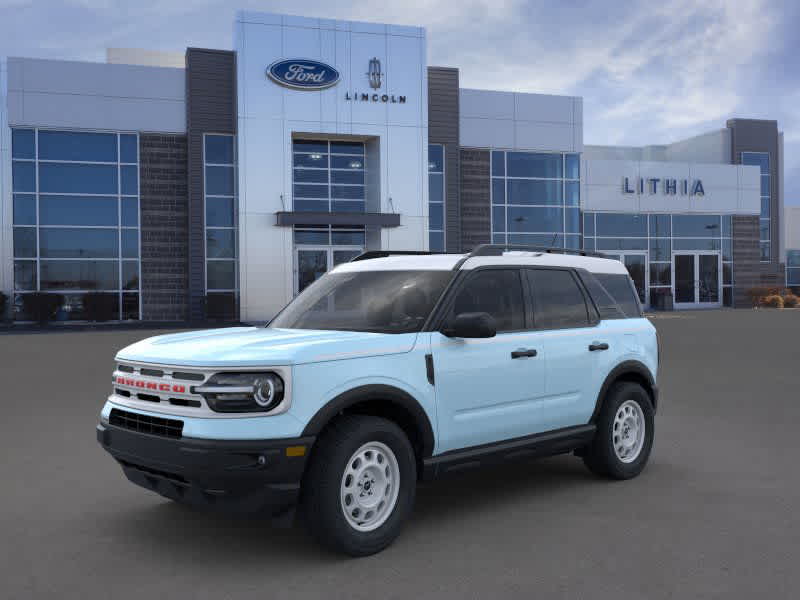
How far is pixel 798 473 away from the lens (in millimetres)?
6758

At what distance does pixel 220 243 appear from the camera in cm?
3191

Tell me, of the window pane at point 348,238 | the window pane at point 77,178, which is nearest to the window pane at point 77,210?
the window pane at point 77,178

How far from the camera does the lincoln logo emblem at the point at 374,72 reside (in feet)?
105

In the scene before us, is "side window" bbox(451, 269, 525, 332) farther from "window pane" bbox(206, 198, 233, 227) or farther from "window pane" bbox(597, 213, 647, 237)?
"window pane" bbox(597, 213, 647, 237)

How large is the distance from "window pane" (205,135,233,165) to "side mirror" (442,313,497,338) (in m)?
28.1

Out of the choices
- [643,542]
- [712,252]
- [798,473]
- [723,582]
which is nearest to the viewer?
[723,582]

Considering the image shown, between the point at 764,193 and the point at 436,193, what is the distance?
77.7ft

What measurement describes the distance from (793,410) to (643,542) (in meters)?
5.94

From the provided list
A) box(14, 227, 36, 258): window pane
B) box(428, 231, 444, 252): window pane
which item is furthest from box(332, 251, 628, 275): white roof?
box(428, 231, 444, 252): window pane

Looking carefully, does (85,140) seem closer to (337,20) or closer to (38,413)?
(337,20)

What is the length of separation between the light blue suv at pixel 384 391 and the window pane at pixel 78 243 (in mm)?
26671

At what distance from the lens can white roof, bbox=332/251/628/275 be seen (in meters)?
5.85

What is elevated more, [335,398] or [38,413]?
[335,398]

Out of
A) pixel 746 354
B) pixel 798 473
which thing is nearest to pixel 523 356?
pixel 798 473
